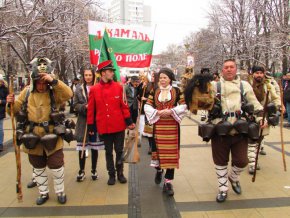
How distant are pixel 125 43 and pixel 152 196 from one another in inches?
102

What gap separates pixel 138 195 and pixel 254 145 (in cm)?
231

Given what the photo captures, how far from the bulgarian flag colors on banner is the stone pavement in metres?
1.95

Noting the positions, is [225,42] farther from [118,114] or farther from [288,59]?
[118,114]

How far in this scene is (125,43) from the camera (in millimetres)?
5715

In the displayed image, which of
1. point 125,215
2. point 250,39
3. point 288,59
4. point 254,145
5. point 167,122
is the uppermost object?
point 250,39

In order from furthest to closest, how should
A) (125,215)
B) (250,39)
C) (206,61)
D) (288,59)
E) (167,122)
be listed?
(206,61) < (250,39) < (288,59) < (167,122) < (125,215)

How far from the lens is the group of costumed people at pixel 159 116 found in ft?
13.8

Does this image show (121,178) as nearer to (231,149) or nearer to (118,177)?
(118,177)

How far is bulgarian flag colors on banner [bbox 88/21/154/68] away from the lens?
5691 mm

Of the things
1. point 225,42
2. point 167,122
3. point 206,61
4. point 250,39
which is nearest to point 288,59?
point 250,39

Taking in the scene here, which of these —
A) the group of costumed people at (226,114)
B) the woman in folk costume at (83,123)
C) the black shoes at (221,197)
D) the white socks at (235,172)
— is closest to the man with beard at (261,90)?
the white socks at (235,172)

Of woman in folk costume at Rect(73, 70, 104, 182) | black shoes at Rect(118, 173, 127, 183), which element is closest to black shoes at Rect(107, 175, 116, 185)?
black shoes at Rect(118, 173, 127, 183)

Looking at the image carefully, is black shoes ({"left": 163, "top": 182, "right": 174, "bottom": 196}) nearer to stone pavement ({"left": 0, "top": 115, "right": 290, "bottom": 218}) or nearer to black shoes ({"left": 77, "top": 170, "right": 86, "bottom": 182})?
stone pavement ({"left": 0, "top": 115, "right": 290, "bottom": 218})

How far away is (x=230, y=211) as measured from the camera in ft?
13.6
